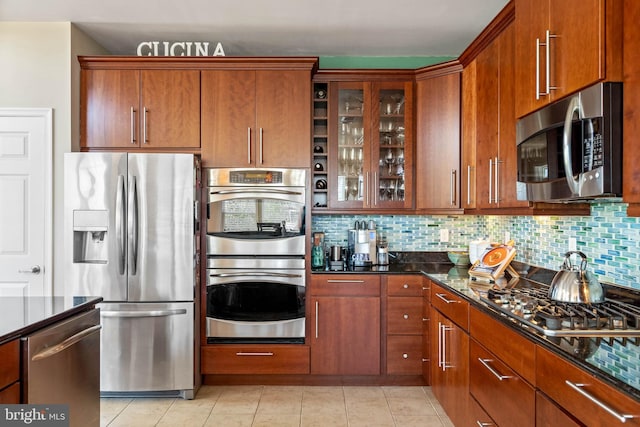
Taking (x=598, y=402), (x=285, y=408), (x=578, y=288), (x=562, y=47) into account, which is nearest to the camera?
(x=598, y=402)

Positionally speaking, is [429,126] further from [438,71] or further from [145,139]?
[145,139]

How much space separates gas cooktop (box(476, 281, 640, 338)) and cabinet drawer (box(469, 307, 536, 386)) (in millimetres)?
65

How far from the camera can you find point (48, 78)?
3391 mm

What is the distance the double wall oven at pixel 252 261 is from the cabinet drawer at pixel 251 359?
0.06 meters

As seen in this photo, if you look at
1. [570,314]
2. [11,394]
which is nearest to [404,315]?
[570,314]

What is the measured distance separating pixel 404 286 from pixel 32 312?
7.79ft

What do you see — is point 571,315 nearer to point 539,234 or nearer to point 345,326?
point 539,234

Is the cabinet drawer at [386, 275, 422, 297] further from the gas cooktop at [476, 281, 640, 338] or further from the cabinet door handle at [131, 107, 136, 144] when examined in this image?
the cabinet door handle at [131, 107, 136, 144]

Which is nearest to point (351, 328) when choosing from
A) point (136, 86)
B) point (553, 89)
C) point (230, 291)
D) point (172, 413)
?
point (230, 291)

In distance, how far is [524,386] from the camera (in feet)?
5.56

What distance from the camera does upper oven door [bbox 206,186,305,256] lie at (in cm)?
341

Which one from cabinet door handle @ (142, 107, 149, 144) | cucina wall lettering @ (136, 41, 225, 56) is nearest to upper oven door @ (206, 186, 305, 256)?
cabinet door handle @ (142, 107, 149, 144)

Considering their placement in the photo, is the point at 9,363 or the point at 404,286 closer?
the point at 9,363

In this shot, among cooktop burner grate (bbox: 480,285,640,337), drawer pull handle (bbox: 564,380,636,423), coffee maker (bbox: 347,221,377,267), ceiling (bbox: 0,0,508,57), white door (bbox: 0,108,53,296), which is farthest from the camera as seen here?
coffee maker (bbox: 347,221,377,267)
